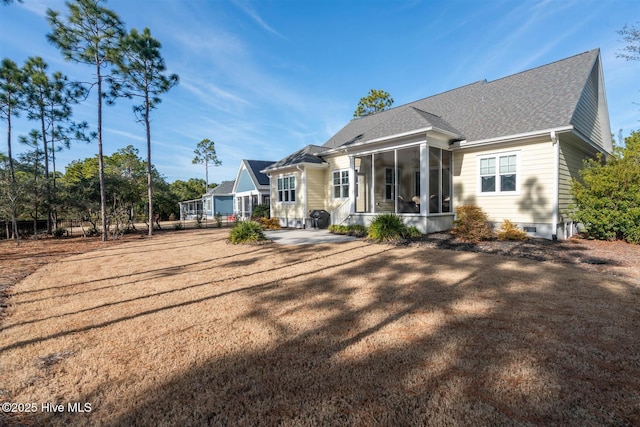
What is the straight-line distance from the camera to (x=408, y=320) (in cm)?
367

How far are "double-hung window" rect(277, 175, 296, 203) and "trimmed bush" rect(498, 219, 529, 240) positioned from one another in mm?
11078

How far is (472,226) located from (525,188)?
2.50 metres

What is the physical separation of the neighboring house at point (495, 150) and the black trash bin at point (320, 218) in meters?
0.94

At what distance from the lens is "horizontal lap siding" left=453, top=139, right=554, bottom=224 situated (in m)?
9.61

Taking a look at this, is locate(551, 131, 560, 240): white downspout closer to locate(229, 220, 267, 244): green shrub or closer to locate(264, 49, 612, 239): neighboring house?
locate(264, 49, 612, 239): neighboring house

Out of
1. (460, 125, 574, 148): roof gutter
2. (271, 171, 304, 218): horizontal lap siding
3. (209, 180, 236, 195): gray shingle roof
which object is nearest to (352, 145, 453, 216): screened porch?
(460, 125, 574, 148): roof gutter

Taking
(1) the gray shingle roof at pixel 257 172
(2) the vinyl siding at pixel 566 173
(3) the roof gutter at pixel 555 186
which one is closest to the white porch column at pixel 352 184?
(3) the roof gutter at pixel 555 186

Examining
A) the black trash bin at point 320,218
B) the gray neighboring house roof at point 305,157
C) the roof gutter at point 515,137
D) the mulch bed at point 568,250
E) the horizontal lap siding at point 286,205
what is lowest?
Answer: the mulch bed at point 568,250

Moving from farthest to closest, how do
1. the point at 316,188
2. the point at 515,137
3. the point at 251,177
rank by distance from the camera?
the point at 251,177, the point at 316,188, the point at 515,137

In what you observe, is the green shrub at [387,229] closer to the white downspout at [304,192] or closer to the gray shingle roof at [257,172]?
the white downspout at [304,192]

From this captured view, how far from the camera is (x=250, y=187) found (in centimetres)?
2675

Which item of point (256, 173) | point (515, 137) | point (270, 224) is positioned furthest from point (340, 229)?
point (256, 173)

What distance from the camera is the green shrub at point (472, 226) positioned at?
945 centimetres

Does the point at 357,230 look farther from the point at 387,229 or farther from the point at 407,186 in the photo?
the point at 407,186
